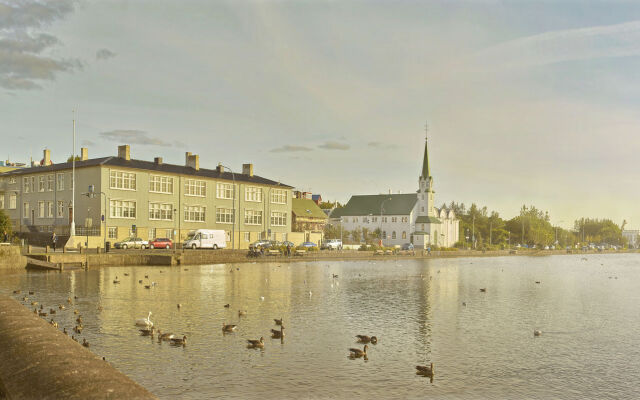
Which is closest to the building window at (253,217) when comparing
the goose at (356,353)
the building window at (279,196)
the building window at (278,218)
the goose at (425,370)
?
the building window at (278,218)

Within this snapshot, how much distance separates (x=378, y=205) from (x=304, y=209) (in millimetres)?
41750

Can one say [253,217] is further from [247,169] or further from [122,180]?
[122,180]

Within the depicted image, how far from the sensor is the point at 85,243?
241ft

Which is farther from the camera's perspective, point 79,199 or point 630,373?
point 79,199

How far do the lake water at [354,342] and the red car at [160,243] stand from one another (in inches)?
1352

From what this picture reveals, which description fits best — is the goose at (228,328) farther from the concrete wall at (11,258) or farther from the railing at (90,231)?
the railing at (90,231)

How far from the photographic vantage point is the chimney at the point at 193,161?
99.3m

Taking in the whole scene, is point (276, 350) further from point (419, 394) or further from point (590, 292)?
point (590, 292)

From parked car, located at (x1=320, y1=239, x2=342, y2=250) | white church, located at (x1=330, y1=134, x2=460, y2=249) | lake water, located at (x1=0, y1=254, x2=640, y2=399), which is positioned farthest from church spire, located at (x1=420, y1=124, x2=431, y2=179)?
lake water, located at (x1=0, y1=254, x2=640, y2=399)

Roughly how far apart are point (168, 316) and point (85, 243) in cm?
5112

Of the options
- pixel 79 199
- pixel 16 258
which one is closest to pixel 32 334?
pixel 16 258

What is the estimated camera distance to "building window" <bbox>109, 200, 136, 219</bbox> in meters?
82.8

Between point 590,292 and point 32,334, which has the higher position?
point 32,334

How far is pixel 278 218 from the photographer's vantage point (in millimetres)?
109500
